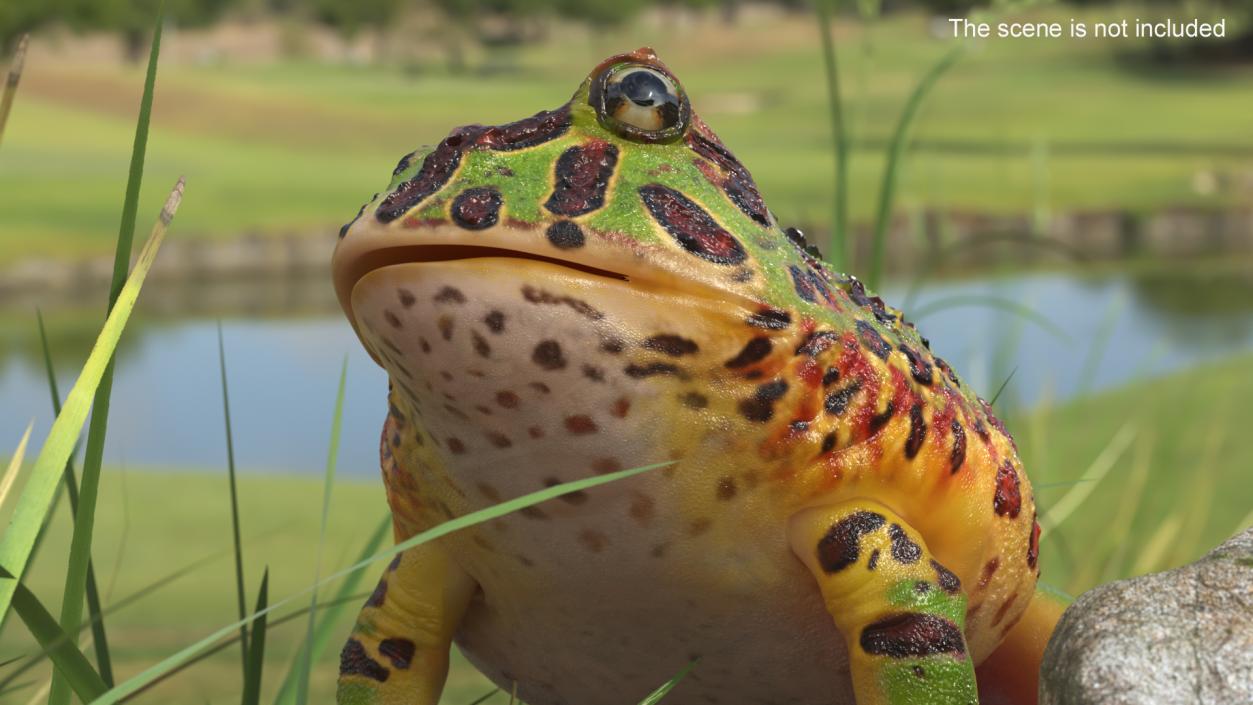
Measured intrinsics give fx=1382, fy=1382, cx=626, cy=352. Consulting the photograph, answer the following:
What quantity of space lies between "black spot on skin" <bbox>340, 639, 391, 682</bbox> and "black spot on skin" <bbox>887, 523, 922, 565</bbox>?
59 centimetres

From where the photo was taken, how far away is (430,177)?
1.25 metres

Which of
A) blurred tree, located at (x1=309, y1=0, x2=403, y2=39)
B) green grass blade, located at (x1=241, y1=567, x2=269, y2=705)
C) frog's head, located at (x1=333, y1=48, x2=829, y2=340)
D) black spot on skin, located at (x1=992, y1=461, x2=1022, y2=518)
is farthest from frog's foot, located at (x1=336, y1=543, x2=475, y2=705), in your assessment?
blurred tree, located at (x1=309, y1=0, x2=403, y2=39)

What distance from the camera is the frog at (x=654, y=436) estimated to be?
121cm

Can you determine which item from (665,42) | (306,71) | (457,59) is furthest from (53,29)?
(665,42)

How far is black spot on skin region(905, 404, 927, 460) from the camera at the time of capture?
1382mm

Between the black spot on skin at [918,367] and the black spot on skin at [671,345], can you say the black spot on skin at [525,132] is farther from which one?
the black spot on skin at [918,367]

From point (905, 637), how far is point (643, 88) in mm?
582

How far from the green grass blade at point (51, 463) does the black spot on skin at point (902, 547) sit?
73 cm

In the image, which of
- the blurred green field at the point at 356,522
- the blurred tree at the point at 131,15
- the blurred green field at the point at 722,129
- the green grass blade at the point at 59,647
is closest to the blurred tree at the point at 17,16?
the blurred tree at the point at 131,15

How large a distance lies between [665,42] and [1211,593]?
39.2 m

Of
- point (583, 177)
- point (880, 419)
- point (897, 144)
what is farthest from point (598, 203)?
point (897, 144)

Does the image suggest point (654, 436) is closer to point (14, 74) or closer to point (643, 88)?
point (643, 88)

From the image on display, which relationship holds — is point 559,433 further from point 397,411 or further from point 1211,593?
point 1211,593

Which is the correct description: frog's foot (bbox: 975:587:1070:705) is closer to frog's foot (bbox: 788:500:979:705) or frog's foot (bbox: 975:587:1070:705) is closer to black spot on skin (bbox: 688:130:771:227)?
frog's foot (bbox: 788:500:979:705)
